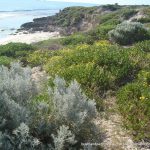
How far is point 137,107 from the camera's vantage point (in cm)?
966

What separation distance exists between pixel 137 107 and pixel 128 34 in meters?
12.7

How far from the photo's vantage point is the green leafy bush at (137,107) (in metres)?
8.64

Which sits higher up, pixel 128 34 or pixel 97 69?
pixel 97 69

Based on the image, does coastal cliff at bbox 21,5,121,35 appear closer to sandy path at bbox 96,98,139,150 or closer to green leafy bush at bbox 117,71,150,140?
green leafy bush at bbox 117,71,150,140

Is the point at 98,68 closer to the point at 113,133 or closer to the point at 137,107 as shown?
the point at 137,107

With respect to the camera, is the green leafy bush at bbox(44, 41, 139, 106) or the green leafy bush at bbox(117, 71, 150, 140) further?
the green leafy bush at bbox(44, 41, 139, 106)

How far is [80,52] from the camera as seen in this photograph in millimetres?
15000

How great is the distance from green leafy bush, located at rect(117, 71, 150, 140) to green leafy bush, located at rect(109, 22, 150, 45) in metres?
10.1

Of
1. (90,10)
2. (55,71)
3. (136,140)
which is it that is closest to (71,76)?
(55,71)

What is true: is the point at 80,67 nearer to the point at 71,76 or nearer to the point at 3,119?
the point at 71,76

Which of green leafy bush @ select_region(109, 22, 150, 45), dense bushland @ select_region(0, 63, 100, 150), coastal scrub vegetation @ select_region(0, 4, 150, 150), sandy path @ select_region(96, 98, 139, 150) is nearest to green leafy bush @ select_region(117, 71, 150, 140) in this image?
coastal scrub vegetation @ select_region(0, 4, 150, 150)

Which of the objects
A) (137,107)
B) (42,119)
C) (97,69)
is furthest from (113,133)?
(97,69)

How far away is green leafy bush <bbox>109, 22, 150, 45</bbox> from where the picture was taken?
71.3ft

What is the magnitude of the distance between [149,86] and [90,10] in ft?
186
